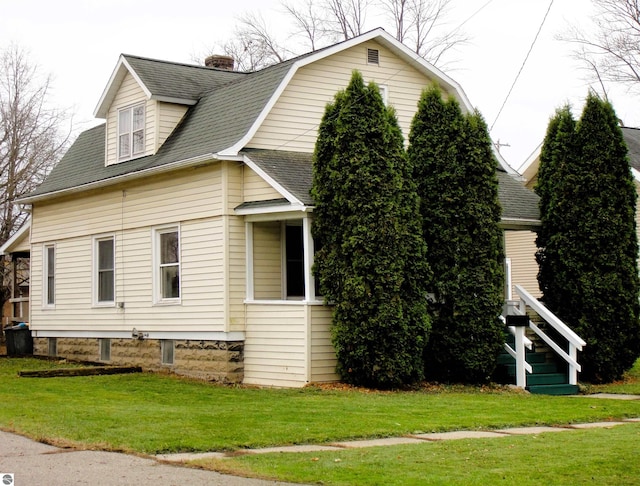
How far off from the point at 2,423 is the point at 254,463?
14.0 ft

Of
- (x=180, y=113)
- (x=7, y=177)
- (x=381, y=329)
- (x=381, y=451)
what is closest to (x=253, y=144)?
(x=180, y=113)

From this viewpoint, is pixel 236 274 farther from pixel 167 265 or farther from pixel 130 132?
pixel 130 132

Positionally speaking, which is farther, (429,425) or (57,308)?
(57,308)

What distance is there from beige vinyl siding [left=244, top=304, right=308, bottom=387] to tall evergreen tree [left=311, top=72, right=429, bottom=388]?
733 millimetres

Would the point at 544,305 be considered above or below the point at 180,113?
below

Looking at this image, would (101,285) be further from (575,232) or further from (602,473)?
(602,473)

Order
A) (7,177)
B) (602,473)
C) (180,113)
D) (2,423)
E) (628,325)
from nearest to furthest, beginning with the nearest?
1. (602,473)
2. (2,423)
3. (628,325)
4. (180,113)
5. (7,177)

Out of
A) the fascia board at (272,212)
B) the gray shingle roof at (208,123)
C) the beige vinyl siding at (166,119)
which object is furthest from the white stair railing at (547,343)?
the beige vinyl siding at (166,119)

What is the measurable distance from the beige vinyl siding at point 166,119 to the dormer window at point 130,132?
633 mm

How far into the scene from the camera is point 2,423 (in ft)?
39.6

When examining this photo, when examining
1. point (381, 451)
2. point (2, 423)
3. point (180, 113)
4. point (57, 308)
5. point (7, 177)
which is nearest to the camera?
point (381, 451)

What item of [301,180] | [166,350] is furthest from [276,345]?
[166,350]

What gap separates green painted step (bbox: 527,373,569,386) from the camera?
1745cm

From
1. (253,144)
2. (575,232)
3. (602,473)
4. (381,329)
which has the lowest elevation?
(602,473)
